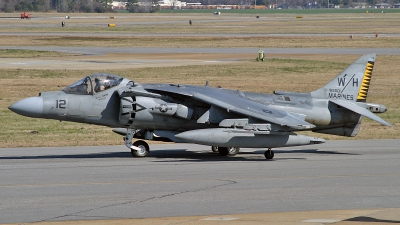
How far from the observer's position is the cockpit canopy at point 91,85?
18.5 meters

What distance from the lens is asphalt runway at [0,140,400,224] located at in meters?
12.1

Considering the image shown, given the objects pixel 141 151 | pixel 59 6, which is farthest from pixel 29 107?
pixel 59 6

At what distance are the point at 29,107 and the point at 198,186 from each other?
5488 millimetres

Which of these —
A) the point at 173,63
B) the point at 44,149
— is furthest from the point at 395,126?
the point at 173,63

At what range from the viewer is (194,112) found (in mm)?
19047

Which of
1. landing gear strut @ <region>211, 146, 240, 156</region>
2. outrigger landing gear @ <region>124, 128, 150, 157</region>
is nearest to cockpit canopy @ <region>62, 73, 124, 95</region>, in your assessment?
outrigger landing gear @ <region>124, 128, 150, 157</region>

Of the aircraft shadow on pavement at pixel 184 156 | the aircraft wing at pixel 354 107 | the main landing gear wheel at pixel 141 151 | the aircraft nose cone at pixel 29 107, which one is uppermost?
the aircraft nose cone at pixel 29 107

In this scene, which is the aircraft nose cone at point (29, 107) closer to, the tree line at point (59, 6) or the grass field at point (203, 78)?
the grass field at point (203, 78)

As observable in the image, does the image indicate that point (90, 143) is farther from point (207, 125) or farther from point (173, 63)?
point (173, 63)

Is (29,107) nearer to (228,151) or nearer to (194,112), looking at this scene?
(194,112)

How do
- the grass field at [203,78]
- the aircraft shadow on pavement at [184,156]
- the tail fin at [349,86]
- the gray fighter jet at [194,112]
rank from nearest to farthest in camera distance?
the gray fighter jet at [194,112], the aircraft shadow on pavement at [184,156], the tail fin at [349,86], the grass field at [203,78]

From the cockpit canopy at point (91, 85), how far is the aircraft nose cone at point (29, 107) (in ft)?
3.17

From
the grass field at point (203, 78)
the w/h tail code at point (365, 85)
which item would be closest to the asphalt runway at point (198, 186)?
the w/h tail code at point (365, 85)

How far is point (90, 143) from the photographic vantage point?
2203cm
